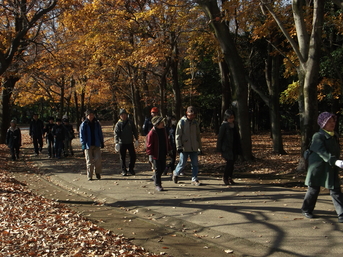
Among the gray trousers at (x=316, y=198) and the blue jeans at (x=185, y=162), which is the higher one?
the blue jeans at (x=185, y=162)

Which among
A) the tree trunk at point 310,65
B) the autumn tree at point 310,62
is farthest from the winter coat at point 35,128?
the tree trunk at point 310,65

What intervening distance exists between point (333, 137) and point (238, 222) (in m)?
2.07

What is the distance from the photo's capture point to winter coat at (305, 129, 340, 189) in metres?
5.79

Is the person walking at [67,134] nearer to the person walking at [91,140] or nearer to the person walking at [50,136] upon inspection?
the person walking at [50,136]

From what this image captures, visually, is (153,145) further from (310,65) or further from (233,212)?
(310,65)

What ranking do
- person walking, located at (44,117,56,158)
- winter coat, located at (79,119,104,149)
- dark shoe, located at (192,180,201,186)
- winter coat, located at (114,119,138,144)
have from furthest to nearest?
person walking, located at (44,117,56,158)
winter coat, located at (114,119,138,144)
winter coat, located at (79,119,104,149)
dark shoe, located at (192,180,201,186)

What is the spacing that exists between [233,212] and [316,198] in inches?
→ 58.7

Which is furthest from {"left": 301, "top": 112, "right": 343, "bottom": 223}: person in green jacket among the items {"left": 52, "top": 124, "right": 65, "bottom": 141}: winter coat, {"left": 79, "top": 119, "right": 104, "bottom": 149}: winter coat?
{"left": 52, "top": 124, "right": 65, "bottom": 141}: winter coat

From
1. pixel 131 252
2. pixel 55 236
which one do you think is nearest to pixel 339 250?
pixel 131 252

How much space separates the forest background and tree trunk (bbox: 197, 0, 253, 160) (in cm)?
3

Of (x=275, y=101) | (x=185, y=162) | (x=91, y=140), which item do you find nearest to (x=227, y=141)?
(x=185, y=162)

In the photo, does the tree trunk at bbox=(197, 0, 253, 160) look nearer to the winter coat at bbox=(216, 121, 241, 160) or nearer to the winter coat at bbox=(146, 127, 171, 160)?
the winter coat at bbox=(216, 121, 241, 160)

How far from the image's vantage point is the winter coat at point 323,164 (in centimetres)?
579

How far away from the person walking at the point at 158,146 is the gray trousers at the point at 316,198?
3.58 metres
